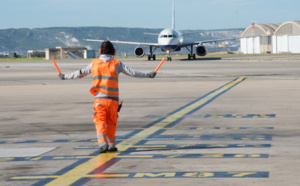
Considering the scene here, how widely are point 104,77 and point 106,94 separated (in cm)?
32

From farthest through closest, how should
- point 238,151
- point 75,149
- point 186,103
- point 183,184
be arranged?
point 186,103 < point 75,149 < point 238,151 < point 183,184

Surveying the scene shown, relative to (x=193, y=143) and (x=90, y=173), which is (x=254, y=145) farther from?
(x=90, y=173)

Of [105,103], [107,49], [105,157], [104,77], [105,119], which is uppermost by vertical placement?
[107,49]

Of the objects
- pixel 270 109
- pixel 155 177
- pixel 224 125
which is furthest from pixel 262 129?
pixel 155 177

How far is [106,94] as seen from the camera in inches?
415

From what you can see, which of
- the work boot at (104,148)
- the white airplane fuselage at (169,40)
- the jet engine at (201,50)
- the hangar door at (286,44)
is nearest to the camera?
the work boot at (104,148)

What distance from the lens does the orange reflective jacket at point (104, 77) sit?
1059 cm

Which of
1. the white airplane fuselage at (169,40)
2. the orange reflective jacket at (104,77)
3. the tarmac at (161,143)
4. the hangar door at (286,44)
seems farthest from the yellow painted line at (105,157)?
the hangar door at (286,44)

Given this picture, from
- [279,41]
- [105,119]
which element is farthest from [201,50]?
[279,41]

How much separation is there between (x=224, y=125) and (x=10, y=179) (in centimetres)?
668

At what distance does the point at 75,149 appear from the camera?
10.6 m

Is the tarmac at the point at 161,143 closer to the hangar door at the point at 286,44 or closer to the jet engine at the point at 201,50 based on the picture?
the jet engine at the point at 201,50

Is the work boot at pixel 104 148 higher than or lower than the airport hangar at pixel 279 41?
lower

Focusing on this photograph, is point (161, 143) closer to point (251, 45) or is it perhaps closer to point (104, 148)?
point (104, 148)
